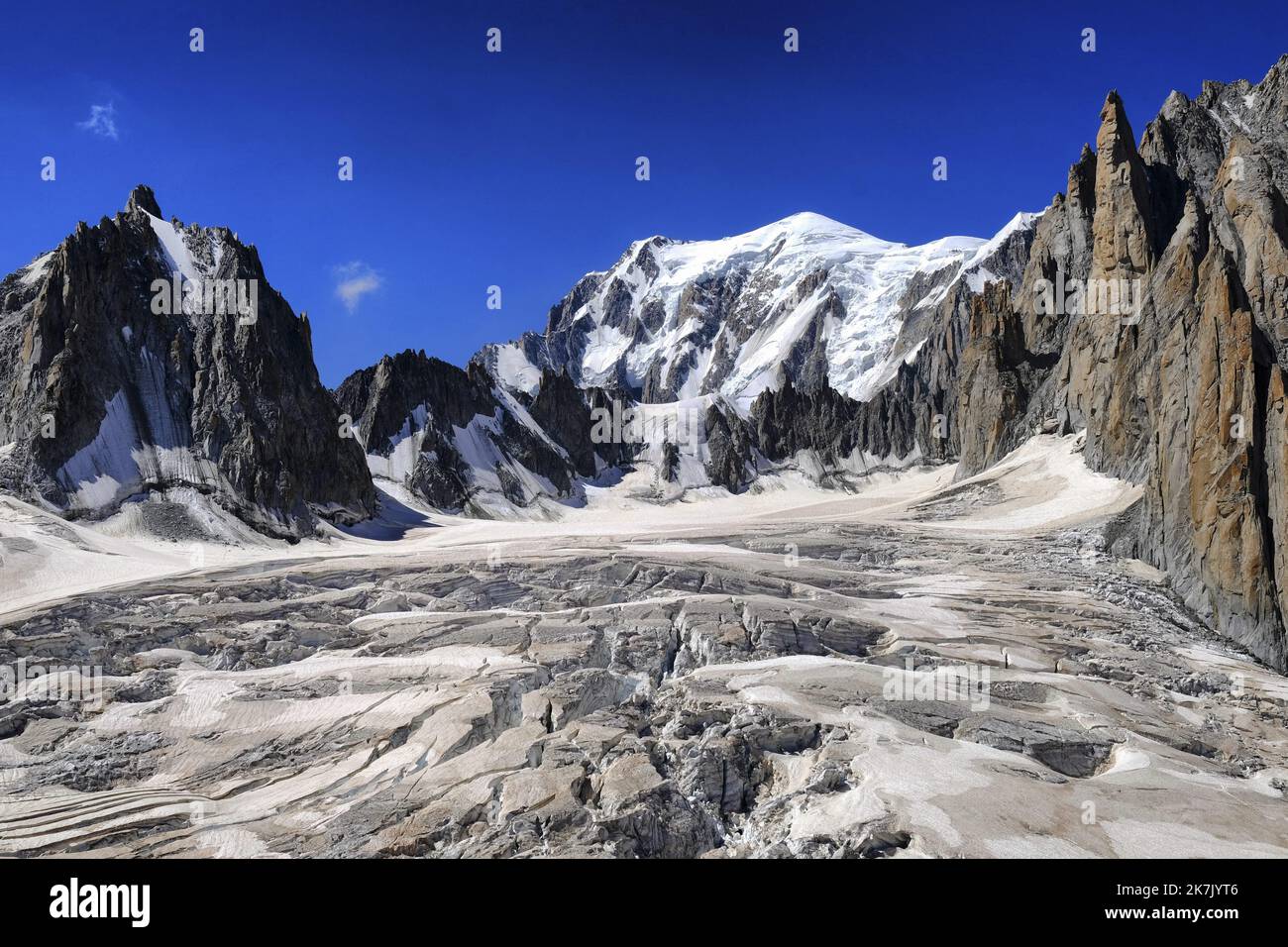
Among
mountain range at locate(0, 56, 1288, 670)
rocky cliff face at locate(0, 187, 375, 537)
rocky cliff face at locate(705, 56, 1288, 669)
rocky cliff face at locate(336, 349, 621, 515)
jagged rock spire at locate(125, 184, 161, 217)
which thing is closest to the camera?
rocky cliff face at locate(705, 56, 1288, 669)

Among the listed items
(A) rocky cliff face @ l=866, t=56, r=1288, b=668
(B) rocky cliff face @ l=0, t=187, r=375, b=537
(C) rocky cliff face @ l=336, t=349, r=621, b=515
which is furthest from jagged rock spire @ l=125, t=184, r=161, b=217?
(A) rocky cliff face @ l=866, t=56, r=1288, b=668

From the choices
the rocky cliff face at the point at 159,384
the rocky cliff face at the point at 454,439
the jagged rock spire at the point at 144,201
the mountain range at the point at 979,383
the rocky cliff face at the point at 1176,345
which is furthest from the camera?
the rocky cliff face at the point at 454,439

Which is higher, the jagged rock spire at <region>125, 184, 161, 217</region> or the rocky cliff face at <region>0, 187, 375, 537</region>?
the jagged rock spire at <region>125, 184, 161, 217</region>

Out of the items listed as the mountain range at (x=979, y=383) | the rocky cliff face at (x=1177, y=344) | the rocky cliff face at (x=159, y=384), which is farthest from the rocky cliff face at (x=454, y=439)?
the rocky cliff face at (x=1177, y=344)

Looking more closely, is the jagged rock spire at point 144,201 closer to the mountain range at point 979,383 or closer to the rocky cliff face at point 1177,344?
the mountain range at point 979,383

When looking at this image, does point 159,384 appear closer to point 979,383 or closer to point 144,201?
point 144,201

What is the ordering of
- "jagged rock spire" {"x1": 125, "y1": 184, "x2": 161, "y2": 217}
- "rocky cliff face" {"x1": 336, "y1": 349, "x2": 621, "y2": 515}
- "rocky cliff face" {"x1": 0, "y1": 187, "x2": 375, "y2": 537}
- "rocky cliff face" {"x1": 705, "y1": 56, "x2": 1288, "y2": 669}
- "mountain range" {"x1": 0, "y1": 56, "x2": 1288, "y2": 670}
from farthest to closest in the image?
1. "rocky cliff face" {"x1": 336, "y1": 349, "x2": 621, "y2": 515}
2. "jagged rock spire" {"x1": 125, "y1": 184, "x2": 161, "y2": 217}
3. "rocky cliff face" {"x1": 0, "y1": 187, "x2": 375, "y2": 537}
4. "mountain range" {"x1": 0, "y1": 56, "x2": 1288, "y2": 670}
5. "rocky cliff face" {"x1": 705, "y1": 56, "x2": 1288, "y2": 669}

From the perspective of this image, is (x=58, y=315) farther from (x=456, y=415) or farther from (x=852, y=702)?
(x=852, y=702)

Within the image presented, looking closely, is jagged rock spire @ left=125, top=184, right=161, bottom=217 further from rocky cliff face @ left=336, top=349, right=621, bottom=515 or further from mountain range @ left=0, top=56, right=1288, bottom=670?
Answer: rocky cliff face @ left=336, top=349, right=621, bottom=515
